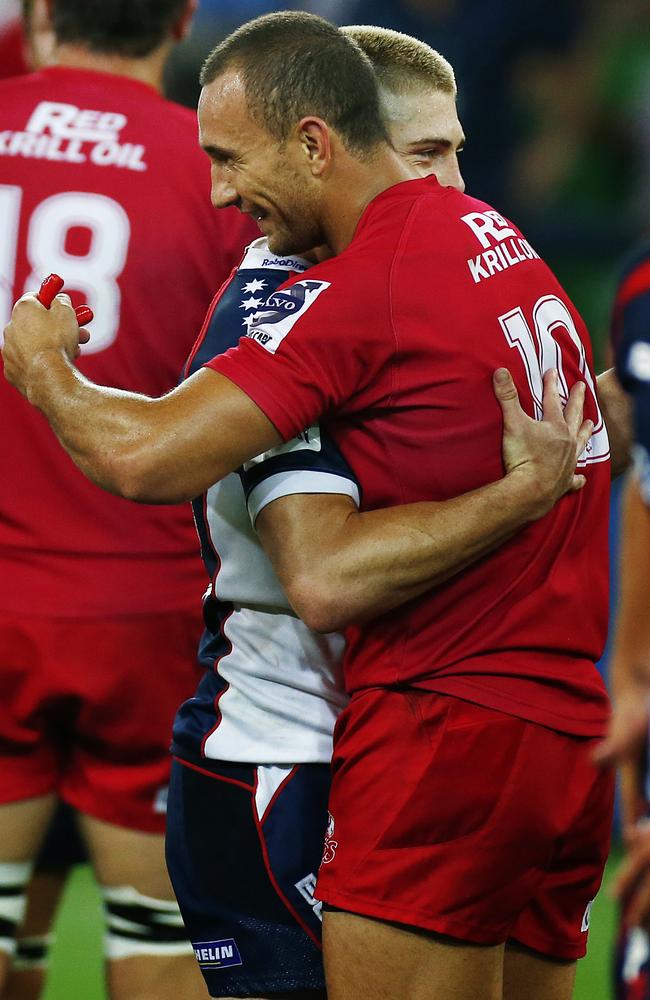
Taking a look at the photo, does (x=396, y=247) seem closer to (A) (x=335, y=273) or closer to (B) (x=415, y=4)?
(A) (x=335, y=273)

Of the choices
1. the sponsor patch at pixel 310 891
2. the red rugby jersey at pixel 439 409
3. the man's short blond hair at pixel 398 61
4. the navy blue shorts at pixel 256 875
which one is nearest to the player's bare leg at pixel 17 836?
the navy blue shorts at pixel 256 875

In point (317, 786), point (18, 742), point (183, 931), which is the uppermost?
point (317, 786)

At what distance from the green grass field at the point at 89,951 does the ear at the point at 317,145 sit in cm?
267

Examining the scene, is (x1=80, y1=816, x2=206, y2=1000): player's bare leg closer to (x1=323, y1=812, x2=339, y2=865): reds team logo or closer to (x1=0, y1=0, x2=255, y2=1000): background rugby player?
(x1=0, y1=0, x2=255, y2=1000): background rugby player

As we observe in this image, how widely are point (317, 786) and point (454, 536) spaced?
0.53 meters

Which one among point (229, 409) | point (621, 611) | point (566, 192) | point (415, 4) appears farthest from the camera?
point (566, 192)

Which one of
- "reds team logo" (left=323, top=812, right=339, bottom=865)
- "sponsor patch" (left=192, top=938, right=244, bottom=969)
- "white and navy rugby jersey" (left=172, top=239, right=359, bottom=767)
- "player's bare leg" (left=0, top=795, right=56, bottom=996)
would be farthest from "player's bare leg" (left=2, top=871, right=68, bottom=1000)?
"reds team logo" (left=323, top=812, right=339, bottom=865)

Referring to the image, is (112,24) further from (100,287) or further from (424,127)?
(424,127)

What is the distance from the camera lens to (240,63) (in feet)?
7.95

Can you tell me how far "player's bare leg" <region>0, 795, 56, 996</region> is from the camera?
3223mm

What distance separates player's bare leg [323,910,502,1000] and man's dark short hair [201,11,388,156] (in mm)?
1258

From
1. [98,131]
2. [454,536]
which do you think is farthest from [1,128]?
[454,536]

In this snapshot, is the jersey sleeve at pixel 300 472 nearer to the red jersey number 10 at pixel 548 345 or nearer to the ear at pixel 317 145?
the red jersey number 10 at pixel 548 345

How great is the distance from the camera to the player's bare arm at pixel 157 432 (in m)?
2.19
